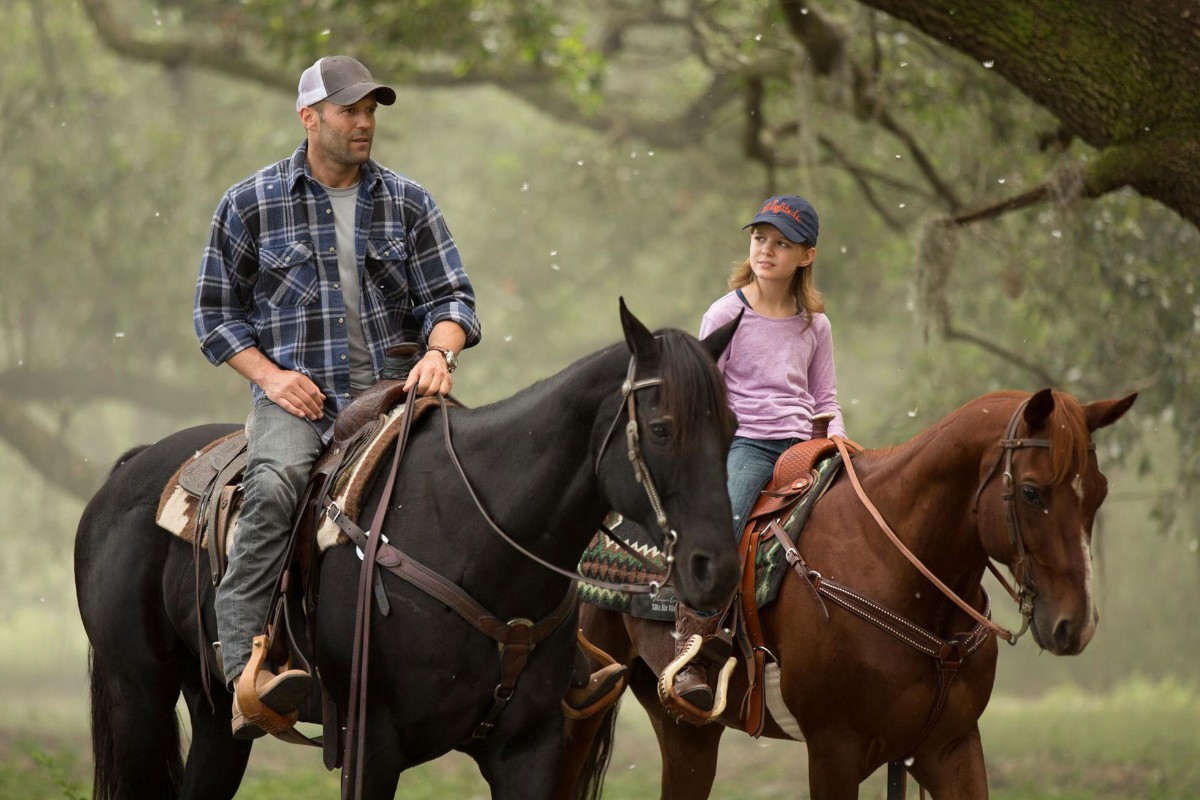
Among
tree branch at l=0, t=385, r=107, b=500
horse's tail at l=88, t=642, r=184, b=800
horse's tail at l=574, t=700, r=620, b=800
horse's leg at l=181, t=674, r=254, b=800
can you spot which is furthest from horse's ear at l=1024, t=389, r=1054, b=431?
tree branch at l=0, t=385, r=107, b=500

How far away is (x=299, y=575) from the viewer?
4.59 m

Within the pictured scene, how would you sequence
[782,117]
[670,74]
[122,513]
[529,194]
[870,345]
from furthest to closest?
1. [870,345]
2. [529,194]
3. [670,74]
4. [782,117]
5. [122,513]

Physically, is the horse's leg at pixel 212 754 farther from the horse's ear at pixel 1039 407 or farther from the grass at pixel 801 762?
the grass at pixel 801 762

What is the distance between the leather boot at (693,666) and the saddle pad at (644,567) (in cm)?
21

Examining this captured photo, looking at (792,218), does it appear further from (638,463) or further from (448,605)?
(448,605)

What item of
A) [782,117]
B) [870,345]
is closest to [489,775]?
[782,117]

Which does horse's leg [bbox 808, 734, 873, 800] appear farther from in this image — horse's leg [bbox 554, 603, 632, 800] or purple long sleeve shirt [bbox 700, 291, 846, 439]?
purple long sleeve shirt [bbox 700, 291, 846, 439]

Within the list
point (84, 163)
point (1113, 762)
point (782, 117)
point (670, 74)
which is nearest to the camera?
point (1113, 762)

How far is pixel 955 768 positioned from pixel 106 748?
10.6 ft

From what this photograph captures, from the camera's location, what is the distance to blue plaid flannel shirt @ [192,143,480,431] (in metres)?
4.70

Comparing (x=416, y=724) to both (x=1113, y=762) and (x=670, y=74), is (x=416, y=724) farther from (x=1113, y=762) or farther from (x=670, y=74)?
(x=670, y=74)

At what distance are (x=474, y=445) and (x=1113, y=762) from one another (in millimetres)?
10717

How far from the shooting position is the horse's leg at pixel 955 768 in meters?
4.97

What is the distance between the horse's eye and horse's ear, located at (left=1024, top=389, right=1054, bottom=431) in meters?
0.22
